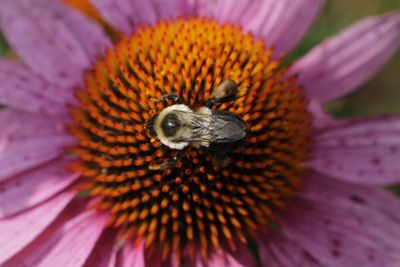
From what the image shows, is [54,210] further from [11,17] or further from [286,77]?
[286,77]

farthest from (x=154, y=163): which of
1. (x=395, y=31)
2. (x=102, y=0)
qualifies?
(x=395, y=31)

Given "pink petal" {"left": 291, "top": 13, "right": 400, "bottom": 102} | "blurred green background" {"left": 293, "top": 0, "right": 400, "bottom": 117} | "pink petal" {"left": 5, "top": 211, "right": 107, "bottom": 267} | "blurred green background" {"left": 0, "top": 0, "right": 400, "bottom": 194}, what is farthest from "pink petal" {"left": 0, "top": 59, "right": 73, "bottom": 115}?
"blurred green background" {"left": 293, "top": 0, "right": 400, "bottom": 117}

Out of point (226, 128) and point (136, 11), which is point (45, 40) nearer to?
point (136, 11)

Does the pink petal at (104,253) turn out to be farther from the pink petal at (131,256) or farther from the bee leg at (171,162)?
the bee leg at (171,162)

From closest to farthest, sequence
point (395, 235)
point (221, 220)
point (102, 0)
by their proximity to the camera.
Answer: point (221, 220), point (395, 235), point (102, 0)

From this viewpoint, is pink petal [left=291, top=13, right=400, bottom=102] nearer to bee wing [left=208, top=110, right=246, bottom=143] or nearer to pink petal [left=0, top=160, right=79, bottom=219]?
bee wing [left=208, top=110, right=246, bottom=143]

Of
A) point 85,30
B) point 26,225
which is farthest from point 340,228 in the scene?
point 85,30
